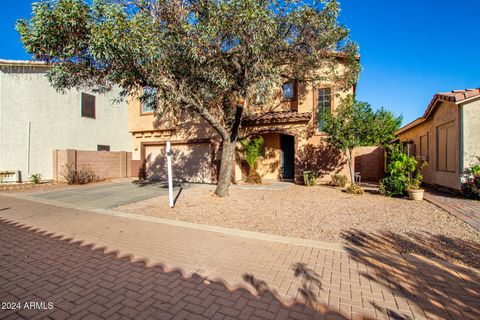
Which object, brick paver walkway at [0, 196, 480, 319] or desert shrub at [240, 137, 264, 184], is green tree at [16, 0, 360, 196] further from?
brick paver walkway at [0, 196, 480, 319]

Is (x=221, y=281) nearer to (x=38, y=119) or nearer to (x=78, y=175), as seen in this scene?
(x=78, y=175)

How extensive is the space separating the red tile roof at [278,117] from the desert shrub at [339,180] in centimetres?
325

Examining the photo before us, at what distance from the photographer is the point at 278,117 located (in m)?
12.7

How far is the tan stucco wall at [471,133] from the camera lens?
8.50m

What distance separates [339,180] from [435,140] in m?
4.60

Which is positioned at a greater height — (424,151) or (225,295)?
(424,151)

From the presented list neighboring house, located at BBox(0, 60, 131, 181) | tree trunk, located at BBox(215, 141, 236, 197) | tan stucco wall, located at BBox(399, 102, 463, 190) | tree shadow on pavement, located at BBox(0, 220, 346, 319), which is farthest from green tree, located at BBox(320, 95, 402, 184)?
neighboring house, located at BBox(0, 60, 131, 181)

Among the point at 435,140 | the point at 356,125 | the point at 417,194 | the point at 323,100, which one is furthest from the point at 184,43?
the point at 435,140

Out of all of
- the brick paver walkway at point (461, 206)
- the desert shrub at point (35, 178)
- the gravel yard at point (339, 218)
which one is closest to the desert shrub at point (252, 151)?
the gravel yard at point (339, 218)

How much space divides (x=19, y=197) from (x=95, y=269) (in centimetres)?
997

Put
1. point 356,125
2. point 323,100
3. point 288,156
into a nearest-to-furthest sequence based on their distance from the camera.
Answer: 1. point 356,125
2. point 323,100
3. point 288,156

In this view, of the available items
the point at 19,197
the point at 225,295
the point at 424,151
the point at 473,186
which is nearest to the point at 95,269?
the point at 225,295

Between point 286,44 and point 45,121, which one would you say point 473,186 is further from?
point 45,121

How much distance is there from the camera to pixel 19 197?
34.4 ft
